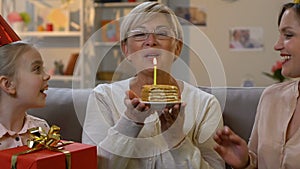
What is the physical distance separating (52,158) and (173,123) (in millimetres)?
327

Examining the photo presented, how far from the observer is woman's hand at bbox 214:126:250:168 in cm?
121

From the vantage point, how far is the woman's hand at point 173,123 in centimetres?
104

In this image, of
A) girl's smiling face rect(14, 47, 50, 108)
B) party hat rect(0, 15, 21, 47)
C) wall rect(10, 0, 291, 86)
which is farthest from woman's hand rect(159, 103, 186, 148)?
wall rect(10, 0, 291, 86)

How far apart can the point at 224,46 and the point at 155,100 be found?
8.97ft

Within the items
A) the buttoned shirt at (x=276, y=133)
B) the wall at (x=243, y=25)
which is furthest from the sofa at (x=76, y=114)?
the wall at (x=243, y=25)

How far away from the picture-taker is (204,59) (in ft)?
3.40

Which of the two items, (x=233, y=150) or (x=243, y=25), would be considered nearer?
(x=233, y=150)

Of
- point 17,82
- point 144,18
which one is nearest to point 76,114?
point 17,82

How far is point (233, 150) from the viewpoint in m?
1.24

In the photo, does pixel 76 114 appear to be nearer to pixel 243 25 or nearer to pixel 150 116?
pixel 150 116

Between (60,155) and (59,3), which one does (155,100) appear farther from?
(59,3)

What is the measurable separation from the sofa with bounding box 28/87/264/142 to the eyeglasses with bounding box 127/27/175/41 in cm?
48

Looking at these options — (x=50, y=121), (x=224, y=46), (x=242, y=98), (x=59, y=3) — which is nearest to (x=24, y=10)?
(x=59, y=3)

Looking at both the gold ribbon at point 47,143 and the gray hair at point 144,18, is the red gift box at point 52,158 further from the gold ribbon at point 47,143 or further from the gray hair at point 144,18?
the gray hair at point 144,18
